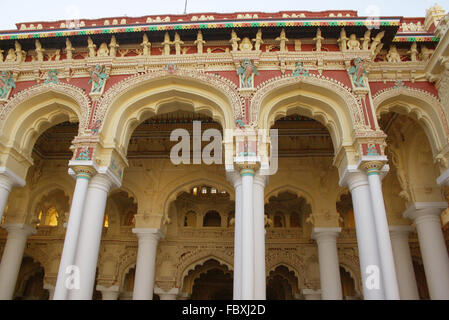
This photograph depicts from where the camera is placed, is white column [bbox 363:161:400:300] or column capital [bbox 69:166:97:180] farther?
column capital [bbox 69:166:97:180]

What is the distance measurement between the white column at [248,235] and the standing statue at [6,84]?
247 inches

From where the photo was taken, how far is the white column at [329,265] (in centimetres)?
1005

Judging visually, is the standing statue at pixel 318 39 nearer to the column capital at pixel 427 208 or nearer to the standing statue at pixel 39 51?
the column capital at pixel 427 208

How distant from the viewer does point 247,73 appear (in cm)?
865

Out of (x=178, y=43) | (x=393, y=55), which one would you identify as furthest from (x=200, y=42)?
(x=393, y=55)

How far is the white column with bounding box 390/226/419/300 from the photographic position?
9.65 meters

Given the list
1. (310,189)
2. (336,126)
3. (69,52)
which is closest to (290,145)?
(310,189)

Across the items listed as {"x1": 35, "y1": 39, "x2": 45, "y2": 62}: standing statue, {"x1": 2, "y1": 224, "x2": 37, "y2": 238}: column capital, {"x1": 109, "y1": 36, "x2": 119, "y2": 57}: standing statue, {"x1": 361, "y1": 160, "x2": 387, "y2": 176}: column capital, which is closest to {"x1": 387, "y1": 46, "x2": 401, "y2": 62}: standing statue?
{"x1": 361, "y1": 160, "x2": 387, "y2": 176}: column capital

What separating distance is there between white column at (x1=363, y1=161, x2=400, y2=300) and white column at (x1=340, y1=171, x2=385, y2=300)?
0.12 m

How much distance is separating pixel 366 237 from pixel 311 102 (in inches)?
138

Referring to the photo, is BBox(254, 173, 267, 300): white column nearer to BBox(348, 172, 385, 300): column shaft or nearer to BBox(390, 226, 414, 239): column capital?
BBox(348, 172, 385, 300): column shaft

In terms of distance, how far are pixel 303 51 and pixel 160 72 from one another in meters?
3.61

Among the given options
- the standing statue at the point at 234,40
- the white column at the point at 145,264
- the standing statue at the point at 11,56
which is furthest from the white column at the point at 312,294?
the standing statue at the point at 11,56

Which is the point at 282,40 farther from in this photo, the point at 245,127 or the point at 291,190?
the point at 291,190
